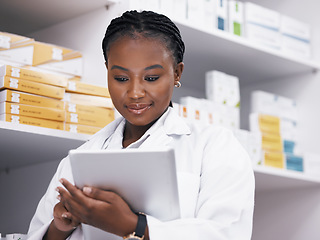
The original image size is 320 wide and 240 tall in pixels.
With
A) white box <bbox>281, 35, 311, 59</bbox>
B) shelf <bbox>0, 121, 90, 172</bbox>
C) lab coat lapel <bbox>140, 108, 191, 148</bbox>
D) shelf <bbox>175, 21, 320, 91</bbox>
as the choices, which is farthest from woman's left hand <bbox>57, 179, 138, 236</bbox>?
white box <bbox>281, 35, 311, 59</bbox>

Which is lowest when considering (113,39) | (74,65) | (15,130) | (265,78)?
(15,130)

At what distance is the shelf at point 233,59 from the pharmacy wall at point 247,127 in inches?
0.5

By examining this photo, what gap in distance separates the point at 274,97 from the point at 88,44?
92cm

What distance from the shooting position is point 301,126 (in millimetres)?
2463

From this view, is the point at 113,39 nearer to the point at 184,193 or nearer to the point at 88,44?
the point at 184,193

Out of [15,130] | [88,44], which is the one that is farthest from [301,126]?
[15,130]

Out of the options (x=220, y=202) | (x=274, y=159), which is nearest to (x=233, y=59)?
(x=274, y=159)

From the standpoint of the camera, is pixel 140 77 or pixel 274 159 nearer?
pixel 140 77

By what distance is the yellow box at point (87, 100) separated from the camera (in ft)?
5.45

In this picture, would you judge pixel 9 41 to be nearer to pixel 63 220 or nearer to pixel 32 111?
pixel 32 111

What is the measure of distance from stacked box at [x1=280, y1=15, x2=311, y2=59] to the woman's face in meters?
1.31

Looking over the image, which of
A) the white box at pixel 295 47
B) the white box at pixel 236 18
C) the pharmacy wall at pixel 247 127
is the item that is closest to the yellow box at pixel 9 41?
the pharmacy wall at pixel 247 127

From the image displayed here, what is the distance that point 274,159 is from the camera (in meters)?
2.24

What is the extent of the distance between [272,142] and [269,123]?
0.08m
